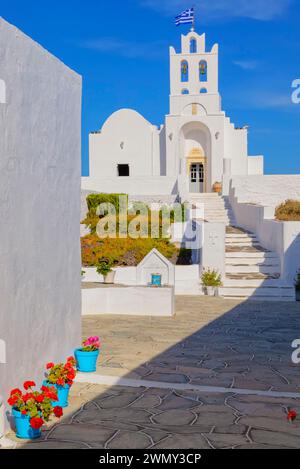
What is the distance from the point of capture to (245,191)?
2609cm

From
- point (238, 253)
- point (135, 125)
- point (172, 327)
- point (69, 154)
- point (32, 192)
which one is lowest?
point (172, 327)

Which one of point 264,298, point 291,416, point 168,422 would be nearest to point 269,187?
point 264,298

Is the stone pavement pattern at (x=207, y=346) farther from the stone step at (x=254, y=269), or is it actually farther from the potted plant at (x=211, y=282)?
the stone step at (x=254, y=269)

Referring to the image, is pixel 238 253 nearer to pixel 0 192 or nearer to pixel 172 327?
pixel 172 327

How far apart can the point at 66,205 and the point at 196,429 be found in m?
3.24

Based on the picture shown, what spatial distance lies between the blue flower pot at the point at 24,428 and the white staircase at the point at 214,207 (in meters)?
19.2

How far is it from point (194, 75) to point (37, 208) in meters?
29.0

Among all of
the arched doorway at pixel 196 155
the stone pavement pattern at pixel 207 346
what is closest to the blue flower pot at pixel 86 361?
the stone pavement pattern at pixel 207 346

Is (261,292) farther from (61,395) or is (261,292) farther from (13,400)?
(13,400)

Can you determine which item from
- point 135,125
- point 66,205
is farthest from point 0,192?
point 135,125

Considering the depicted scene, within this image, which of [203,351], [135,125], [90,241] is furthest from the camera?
[135,125]

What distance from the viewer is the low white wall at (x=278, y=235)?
16.6 meters

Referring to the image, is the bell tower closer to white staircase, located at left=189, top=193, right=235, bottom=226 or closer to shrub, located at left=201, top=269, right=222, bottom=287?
white staircase, located at left=189, top=193, right=235, bottom=226

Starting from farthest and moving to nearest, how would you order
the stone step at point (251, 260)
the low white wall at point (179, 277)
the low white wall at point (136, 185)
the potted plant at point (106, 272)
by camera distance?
the low white wall at point (136, 185) < the stone step at point (251, 260) < the low white wall at point (179, 277) < the potted plant at point (106, 272)
